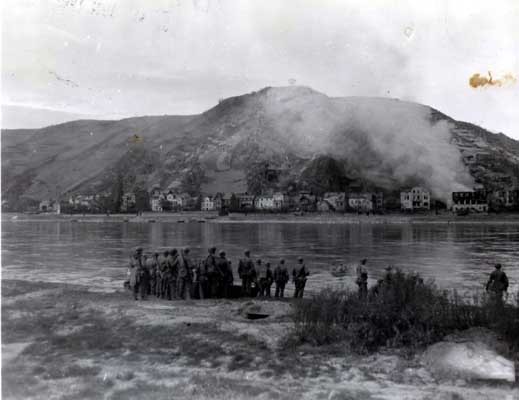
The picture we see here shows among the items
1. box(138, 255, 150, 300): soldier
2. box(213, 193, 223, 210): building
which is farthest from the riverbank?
box(213, 193, 223, 210): building

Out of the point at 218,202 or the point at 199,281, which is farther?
the point at 218,202

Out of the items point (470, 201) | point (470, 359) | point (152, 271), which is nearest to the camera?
point (470, 359)

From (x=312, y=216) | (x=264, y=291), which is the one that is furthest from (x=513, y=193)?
(x=264, y=291)

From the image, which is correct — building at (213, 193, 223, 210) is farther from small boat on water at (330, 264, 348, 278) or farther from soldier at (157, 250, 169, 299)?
soldier at (157, 250, 169, 299)

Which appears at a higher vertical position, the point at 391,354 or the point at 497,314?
the point at 497,314

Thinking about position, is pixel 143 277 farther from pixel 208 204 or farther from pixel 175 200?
pixel 175 200

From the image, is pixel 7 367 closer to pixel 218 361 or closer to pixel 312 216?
pixel 218 361

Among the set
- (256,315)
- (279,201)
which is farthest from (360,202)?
(256,315)
